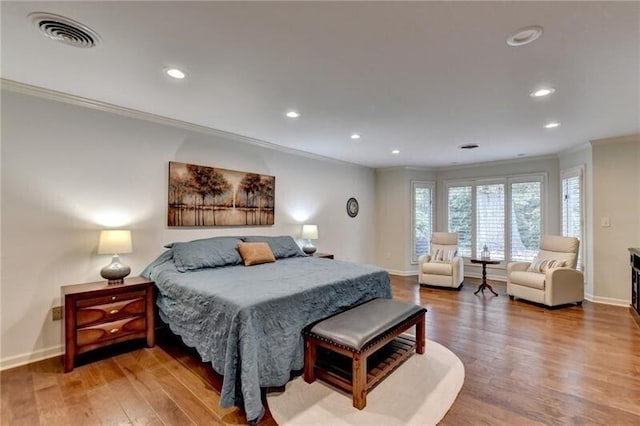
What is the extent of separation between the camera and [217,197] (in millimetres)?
4105

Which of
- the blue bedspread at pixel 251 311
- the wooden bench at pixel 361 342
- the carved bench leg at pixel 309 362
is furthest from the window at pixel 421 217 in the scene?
the carved bench leg at pixel 309 362

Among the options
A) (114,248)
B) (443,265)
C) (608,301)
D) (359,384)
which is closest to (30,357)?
(114,248)

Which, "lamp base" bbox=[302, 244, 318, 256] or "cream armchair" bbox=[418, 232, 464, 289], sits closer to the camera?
"lamp base" bbox=[302, 244, 318, 256]

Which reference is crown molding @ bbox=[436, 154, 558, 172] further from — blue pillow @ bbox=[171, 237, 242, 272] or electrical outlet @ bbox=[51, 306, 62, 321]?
electrical outlet @ bbox=[51, 306, 62, 321]

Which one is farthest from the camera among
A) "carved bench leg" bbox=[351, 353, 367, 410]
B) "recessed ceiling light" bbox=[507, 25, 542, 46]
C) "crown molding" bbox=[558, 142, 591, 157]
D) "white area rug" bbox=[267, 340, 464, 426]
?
"crown molding" bbox=[558, 142, 591, 157]

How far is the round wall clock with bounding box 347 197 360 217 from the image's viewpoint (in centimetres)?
638

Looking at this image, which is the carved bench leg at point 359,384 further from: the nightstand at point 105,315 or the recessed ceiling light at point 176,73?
the recessed ceiling light at point 176,73

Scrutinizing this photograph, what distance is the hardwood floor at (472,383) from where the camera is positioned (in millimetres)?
2018

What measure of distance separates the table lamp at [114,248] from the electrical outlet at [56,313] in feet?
1.60

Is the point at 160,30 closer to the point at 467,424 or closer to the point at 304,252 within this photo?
the point at 467,424

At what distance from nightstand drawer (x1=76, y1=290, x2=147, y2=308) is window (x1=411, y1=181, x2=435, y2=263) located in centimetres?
540

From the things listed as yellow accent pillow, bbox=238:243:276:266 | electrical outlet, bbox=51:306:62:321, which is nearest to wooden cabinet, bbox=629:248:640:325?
yellow accent pillow, bbox=238:243:276:266

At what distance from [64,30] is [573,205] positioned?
6.69 meters

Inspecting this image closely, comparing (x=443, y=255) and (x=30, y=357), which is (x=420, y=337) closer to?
(x=443, y=255)
